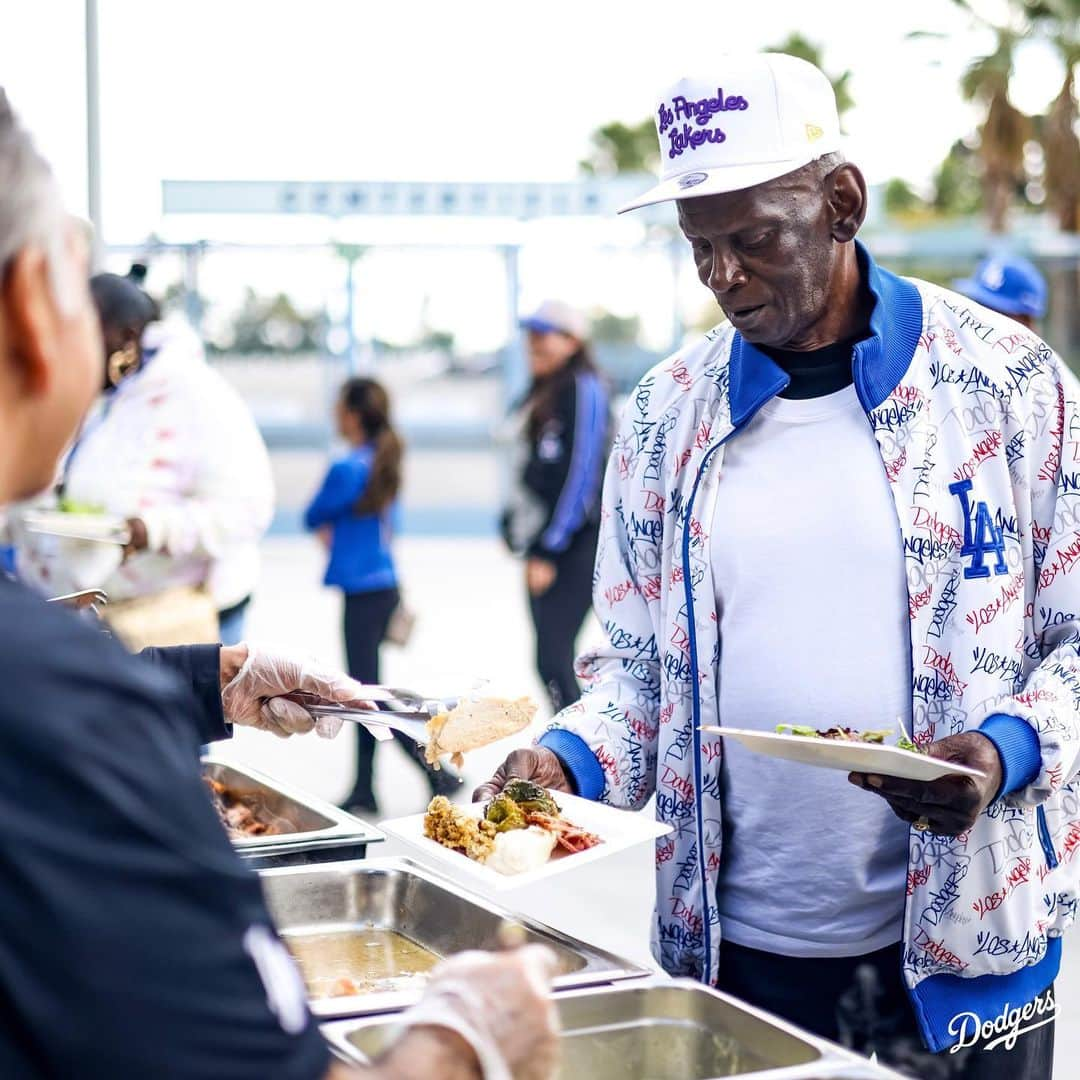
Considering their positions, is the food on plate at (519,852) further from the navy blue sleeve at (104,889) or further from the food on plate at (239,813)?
the navy blue sleeve at (104,889)

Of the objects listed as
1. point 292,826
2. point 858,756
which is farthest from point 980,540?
point 292,826

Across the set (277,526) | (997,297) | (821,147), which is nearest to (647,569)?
(821,147)

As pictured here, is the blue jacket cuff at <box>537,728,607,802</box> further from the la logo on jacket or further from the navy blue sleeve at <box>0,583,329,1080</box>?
the navy blue sleeve at <box>0,583,329,1080</box>

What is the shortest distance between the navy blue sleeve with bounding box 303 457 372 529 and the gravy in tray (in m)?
3.91

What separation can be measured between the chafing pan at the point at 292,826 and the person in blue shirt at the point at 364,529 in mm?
3056

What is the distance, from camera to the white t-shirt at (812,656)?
6.31ft

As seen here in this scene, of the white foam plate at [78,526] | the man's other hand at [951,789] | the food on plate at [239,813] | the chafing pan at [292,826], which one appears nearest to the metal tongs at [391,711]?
the chafing pan at [292,826]

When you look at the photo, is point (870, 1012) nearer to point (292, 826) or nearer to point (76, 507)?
point (292, 826)

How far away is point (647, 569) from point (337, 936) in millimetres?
683

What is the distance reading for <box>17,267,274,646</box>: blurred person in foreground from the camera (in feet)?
13.2

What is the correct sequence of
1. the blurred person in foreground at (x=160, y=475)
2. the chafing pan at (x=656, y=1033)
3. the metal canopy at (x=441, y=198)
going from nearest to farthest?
the chafing pan at (x=656, y=1033) → the blurred person in foreground at (x=160, y=475) → the metal canopy at (x=441, y=198)

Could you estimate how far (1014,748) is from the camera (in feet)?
5.84

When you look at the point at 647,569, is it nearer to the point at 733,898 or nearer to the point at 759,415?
the point at 759,415

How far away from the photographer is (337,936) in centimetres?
208
